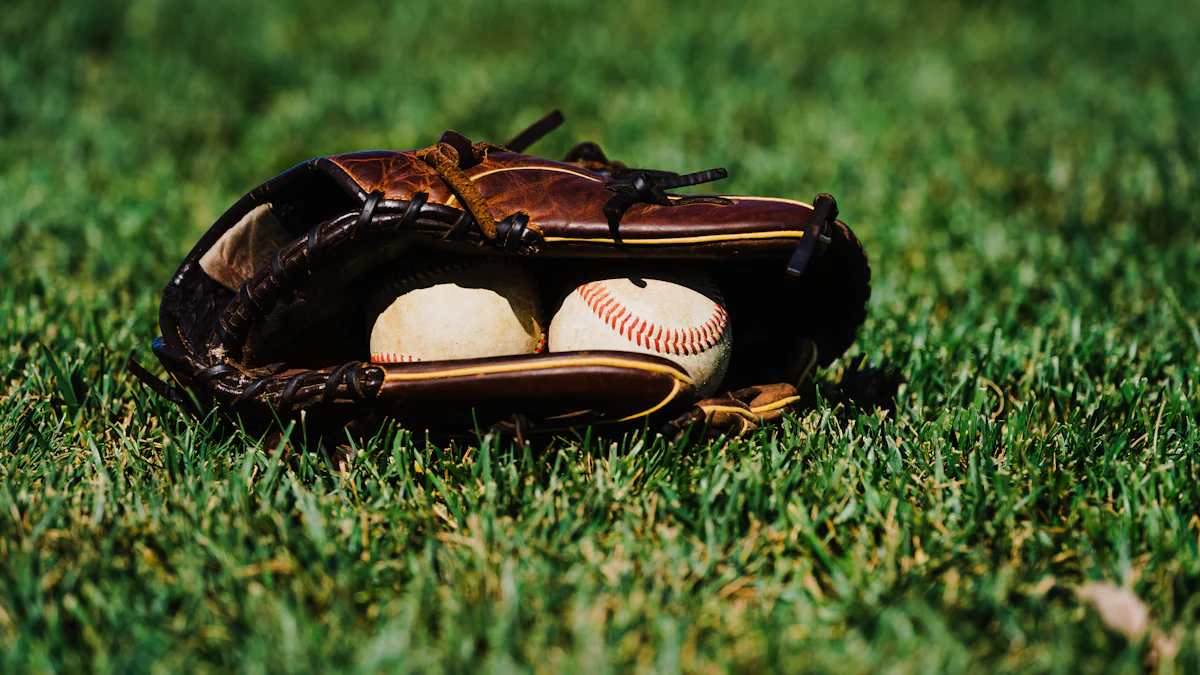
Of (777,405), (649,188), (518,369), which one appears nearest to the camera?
(518,369)

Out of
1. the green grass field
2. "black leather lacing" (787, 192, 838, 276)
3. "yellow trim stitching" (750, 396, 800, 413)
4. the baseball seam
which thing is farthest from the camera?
"yellow trim stitching" (750, 396, 800, 413)

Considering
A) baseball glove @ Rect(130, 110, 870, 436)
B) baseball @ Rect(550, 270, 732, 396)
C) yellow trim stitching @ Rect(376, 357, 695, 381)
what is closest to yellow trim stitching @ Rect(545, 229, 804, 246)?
baseball glove @ Rect(130, 110, 870, 436)

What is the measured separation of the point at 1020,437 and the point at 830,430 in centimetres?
45

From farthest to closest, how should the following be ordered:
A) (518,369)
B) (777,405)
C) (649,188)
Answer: (777,405) < (649,188) < (518,369)

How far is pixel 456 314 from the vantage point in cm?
242

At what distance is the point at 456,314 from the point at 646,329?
0.44 m

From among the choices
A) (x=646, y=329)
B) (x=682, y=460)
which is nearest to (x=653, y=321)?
(x=646, y=329)

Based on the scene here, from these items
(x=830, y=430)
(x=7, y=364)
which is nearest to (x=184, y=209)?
(x=7, y=364)

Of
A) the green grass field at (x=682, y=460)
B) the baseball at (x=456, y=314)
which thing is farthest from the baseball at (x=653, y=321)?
the green grass field at (x=682, y=460)

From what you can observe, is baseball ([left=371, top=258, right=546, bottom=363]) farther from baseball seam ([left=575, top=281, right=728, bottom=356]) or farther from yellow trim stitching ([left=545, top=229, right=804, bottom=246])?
yellow trim stitching ([left=545, top=229, right=804, bottom=246])

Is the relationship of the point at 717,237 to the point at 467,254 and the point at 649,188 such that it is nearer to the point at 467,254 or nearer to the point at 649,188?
the point at 649,188

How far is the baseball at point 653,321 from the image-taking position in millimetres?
2357

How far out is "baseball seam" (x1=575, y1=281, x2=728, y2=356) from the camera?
2352mm

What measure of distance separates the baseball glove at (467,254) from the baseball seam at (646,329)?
87 mm
